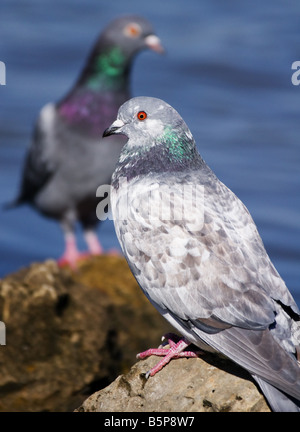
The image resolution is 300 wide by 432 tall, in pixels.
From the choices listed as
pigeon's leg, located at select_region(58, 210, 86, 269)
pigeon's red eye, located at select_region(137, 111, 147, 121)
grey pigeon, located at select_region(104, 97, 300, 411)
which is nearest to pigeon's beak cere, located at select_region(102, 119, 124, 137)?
grey pigeon, located at select_region(104, 97, 300, 411)

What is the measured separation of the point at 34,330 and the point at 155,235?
2105 millimetres

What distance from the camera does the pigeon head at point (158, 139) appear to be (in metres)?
7.07

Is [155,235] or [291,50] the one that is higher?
[291,50]

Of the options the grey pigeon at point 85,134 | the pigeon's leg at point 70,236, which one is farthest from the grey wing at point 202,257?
the pigeon's leg at point 70,236

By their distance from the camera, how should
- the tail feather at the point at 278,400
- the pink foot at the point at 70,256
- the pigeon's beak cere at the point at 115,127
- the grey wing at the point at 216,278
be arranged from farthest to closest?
1. the pink foot at the point at 70,256
2. the pigeon's beak cere at the point at 115,127
3. the grey wing at the point at 216,278
4. the tail feather at the point at 278,400

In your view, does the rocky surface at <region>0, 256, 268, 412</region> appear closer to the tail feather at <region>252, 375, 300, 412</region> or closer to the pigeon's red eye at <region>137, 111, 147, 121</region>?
the tail feather at <region>252, 375, 300, 412</region>

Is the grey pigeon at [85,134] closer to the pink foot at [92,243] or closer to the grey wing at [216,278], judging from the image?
the pink foot at [92,243]

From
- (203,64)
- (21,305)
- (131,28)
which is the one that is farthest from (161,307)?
(203,64)

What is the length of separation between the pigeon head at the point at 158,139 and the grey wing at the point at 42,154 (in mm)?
5577

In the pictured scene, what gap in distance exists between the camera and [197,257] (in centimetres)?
650

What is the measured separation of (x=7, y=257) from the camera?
14594 mm

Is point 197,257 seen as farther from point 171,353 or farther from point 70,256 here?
point 70,256

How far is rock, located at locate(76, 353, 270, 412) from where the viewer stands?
622 centimetres

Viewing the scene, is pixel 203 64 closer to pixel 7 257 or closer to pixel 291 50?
pixel 291 50
